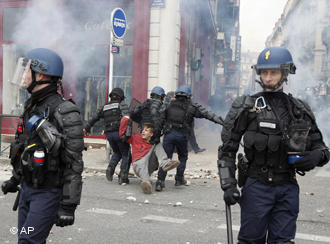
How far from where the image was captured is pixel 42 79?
3.17 meters

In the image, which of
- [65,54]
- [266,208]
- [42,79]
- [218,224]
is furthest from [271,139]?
[65,54]

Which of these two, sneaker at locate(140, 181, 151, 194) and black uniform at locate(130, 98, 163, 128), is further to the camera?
black uniform at locate(130, 98, 163, 128)

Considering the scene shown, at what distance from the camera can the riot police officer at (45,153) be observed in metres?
2.94

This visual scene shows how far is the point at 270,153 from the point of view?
3.21 meters

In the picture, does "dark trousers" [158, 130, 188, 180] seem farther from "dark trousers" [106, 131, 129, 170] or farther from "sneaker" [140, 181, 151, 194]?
"dark trousers" [106, 131, 129, 170]

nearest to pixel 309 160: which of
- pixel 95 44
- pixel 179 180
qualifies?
pixel 179 180

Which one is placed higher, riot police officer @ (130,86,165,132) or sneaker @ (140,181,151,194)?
riot police officer @ (130,86,165,132)

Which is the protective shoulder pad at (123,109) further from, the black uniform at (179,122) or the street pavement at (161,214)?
the street pavement at (161,214)

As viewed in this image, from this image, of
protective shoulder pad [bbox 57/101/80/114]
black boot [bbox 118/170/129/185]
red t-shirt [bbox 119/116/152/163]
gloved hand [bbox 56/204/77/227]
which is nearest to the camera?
gloved hand [bbox 56/204/77/227]

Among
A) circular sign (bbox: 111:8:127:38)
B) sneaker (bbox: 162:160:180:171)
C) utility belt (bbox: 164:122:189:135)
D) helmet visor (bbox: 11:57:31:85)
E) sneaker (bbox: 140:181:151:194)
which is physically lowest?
sneaker (bbox: 140:181:151:194)

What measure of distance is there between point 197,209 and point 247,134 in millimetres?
3037

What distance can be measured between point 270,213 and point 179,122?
4.23 metres

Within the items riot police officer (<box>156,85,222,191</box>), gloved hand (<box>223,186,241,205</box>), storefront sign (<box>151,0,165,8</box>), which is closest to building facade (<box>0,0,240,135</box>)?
storefront sign (<box>151,0,165,8</box>)

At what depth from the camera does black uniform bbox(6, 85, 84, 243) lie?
2.94m
